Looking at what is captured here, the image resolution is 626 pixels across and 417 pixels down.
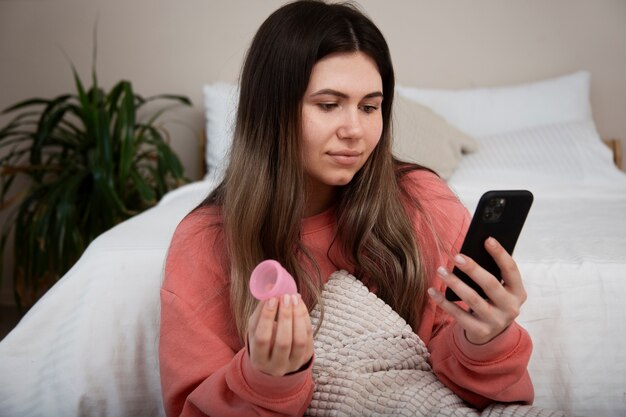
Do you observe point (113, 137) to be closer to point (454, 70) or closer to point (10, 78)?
point (10, 78)

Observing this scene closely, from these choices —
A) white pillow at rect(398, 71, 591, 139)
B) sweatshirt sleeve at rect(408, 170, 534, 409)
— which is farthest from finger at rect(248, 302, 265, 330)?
white pillow at rect(398, 71, 591, 139)

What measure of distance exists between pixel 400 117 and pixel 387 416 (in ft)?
4.83

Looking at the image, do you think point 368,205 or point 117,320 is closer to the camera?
point 368,205

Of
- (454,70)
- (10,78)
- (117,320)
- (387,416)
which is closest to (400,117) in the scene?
(454,70)

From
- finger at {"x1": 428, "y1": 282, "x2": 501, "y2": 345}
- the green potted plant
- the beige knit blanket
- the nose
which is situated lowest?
the green potted plant

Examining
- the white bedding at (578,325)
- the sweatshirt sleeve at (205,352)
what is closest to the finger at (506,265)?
the sweatshirt sleeve at (205,352)

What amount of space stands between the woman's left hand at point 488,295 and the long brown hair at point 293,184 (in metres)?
0.21

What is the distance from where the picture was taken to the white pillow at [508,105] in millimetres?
2725

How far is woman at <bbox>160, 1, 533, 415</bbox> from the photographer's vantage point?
999mm

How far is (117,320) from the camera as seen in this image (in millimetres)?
1311

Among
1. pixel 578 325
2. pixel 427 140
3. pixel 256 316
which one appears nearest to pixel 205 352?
pixel 256 316

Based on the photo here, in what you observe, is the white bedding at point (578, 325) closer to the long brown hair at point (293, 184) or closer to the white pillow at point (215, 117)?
the long brown hair at point (293, 184)

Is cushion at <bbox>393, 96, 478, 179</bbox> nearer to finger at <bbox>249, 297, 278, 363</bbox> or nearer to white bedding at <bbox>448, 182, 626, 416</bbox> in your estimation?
white bedding at <bbox>448, 182, 626, 416</bbox>

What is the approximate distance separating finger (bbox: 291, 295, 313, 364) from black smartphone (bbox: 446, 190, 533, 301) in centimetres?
20
